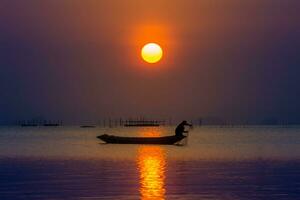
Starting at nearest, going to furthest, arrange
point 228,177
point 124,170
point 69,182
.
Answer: point 69,182 → point 228,177 → point 124,170

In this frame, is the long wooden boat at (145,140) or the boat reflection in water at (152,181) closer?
the boat reflection in water at (152,181)

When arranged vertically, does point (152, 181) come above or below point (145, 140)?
above

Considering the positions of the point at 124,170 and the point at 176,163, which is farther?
the point at 176,163

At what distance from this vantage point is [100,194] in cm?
3044

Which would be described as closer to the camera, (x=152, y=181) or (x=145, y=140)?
(x=152, y=181)

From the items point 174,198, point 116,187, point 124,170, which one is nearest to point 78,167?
point 124,170

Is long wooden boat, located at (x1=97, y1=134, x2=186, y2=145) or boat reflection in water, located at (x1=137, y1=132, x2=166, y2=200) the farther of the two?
long wooden boat, located at (x1=97, y1=134, x2=186, y2=145)

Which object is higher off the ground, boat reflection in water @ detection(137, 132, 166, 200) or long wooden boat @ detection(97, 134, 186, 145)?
boat reflection in water @ detection(137, 132, 166, 200)

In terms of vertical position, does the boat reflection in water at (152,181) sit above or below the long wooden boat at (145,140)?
above

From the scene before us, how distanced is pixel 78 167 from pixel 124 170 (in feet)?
13.9

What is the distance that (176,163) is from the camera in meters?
52.7

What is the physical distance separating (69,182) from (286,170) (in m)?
15.0

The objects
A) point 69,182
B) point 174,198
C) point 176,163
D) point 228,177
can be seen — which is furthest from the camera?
point 176,163

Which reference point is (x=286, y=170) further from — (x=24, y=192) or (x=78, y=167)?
(x=24, y=192)
